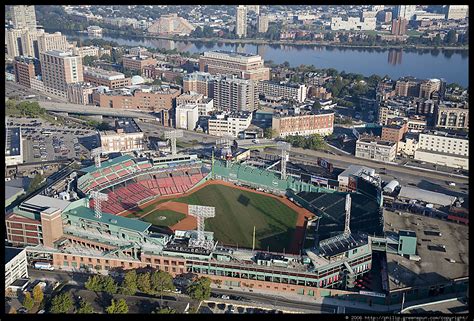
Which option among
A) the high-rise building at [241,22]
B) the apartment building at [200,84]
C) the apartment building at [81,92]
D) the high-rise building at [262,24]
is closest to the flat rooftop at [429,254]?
the apartment building at [200,84]

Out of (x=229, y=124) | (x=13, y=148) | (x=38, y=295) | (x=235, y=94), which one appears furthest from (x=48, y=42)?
(x=38, y=295)

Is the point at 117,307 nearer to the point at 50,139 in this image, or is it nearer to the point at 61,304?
the point at 61,304

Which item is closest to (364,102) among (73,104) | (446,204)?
(446,204)

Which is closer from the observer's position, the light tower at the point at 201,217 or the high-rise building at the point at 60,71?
the light tower at the point at 201,217

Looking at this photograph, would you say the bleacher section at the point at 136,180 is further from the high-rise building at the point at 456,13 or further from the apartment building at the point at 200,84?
the high-rise building at the point at 456,13

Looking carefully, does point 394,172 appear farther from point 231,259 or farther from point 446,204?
point 231,259

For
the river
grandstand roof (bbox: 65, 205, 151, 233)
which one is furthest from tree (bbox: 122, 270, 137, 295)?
the river
